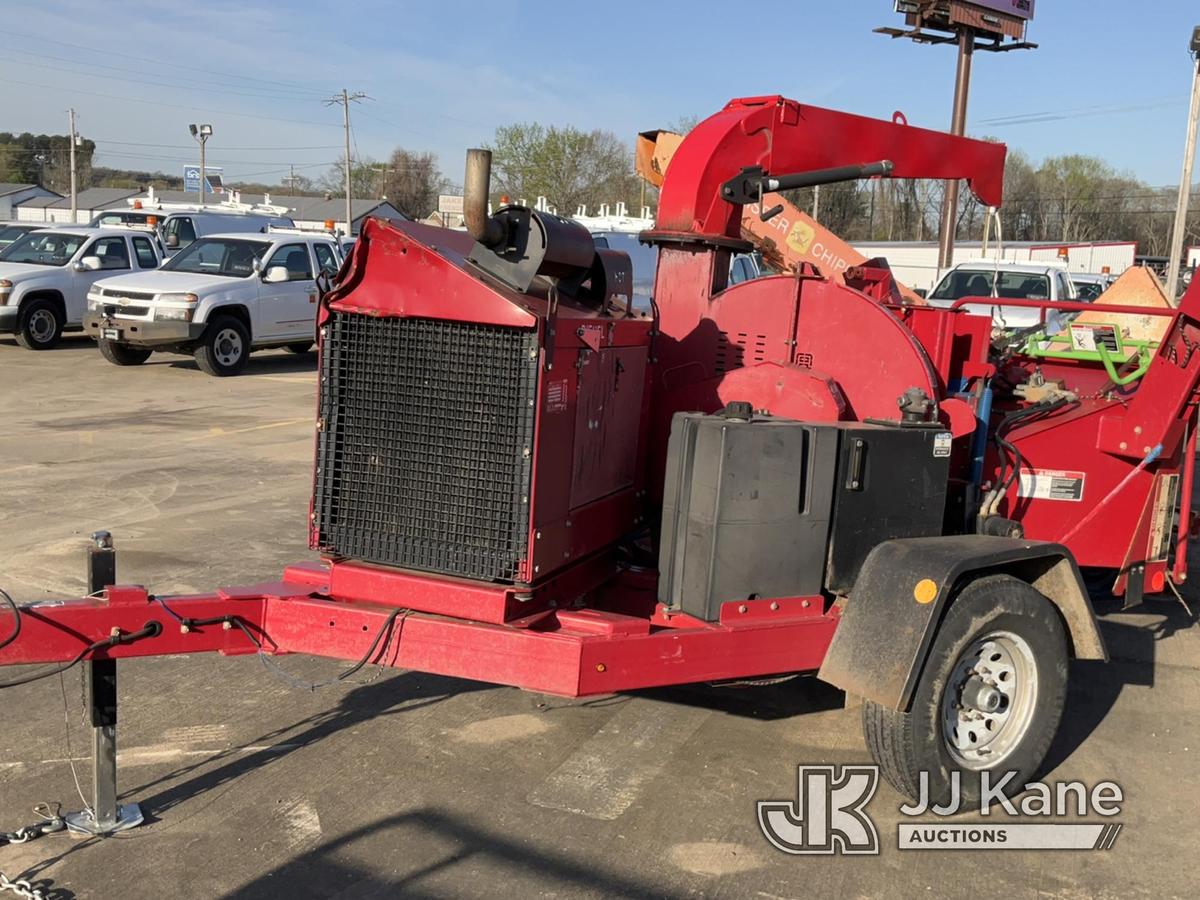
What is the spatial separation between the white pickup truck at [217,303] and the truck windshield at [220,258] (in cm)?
2

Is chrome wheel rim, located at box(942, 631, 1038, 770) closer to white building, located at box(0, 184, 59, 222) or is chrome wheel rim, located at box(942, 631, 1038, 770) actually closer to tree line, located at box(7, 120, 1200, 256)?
tree line, located at box(7, 120, 1200, 256)

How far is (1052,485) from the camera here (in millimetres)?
5613

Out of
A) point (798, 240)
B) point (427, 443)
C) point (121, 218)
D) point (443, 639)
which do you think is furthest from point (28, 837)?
point (121, 218)

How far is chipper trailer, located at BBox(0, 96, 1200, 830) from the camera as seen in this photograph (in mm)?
3982

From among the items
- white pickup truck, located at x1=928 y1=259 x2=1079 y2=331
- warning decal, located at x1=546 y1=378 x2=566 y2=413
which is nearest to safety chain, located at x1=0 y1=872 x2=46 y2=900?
warning decal, located at x1=546 y1=378 x2=566 y2=413

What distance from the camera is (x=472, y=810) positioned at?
14.0 feet

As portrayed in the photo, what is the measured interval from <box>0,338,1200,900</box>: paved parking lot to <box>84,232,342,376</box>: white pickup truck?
9.97 metres

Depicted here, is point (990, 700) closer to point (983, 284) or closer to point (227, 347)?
point (227, 347)

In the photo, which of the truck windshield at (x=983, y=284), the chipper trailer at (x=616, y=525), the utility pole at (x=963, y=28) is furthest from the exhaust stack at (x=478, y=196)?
the utility pole at (x=963, y=28)

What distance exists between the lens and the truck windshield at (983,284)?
61.1 ft

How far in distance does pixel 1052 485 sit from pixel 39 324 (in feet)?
58.4

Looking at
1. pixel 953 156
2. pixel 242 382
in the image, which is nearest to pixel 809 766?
pixel 953 156

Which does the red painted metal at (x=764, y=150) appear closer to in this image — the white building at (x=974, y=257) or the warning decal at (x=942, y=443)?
the warning decal at (x=942, y=443)

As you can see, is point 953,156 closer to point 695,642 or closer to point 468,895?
point 695,642
